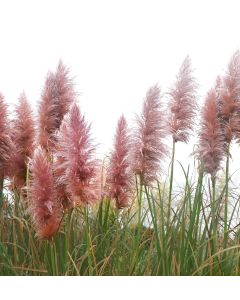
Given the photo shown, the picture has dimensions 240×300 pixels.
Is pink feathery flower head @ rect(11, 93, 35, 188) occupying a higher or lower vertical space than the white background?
lower

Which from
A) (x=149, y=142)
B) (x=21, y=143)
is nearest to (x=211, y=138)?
(x=149, y=142)

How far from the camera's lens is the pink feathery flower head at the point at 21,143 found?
265cm

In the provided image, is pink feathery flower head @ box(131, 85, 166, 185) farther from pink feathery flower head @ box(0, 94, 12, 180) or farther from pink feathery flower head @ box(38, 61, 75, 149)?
pink feathery flower head @ box(0, 94, 12, 180)

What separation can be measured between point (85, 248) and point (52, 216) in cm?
49

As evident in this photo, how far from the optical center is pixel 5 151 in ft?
8.34

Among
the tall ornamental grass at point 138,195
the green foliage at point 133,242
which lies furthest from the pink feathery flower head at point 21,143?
the green foliage at point 133,242

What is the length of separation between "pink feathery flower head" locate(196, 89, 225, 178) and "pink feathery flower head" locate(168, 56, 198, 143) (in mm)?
61

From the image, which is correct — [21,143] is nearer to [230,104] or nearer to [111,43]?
[111,43]

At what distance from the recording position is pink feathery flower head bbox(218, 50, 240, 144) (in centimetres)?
258

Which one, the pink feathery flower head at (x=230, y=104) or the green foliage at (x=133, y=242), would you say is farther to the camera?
the pink feathery flower head at (x=230, y=104)

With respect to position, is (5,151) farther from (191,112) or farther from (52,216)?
(191,112)

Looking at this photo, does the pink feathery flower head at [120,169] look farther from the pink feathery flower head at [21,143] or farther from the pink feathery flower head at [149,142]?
the pink feathery flower head at [21,143]

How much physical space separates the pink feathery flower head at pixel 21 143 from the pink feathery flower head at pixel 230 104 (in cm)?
91

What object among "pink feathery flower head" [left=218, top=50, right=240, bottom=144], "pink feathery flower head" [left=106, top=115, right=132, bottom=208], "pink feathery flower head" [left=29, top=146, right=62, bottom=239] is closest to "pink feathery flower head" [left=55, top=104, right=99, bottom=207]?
"pink feathery flower head" [left=29, top=146, right=62, bottom=239]
